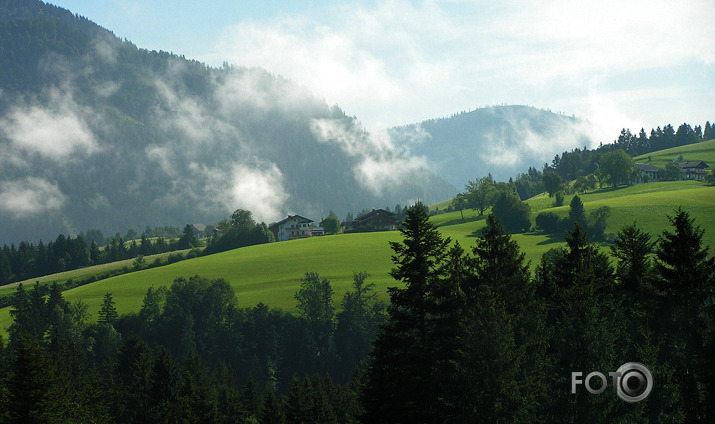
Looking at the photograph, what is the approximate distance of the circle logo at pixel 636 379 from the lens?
28.5 metres

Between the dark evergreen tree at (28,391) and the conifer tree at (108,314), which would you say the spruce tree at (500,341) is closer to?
the dark evergreen tree at (28,391)

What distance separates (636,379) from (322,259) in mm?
128351

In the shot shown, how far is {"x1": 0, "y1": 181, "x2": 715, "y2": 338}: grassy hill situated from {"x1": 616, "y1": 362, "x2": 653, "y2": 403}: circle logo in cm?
9384

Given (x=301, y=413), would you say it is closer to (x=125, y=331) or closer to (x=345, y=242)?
(x=125, y=331)

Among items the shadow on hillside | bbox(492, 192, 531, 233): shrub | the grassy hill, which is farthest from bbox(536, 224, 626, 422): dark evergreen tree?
bbox(492, 192, 531, 233): shrub

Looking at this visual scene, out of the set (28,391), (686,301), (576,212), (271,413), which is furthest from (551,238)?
(28,391)

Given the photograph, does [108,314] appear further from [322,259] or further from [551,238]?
[551,238]

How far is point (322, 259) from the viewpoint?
155 meters

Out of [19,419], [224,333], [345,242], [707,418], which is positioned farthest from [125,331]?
[707,418]

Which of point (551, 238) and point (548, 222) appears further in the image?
point (548, 222)

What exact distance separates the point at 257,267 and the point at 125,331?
40020mm

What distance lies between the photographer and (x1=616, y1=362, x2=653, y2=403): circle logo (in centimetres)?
2845

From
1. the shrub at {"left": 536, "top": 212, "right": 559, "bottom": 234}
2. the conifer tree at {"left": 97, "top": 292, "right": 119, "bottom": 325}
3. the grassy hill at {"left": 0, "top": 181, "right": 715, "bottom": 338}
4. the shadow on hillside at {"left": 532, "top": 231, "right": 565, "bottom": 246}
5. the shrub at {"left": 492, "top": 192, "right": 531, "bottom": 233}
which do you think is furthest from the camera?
the shrub at {"left": 492, "top": 192, "right": 531, "bottom": 233}

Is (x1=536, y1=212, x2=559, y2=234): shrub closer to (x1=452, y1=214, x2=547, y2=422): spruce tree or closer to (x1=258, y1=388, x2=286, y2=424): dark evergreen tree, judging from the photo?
(x1=258, y1=388, x2=286, y2=424): dark evergreen tree
